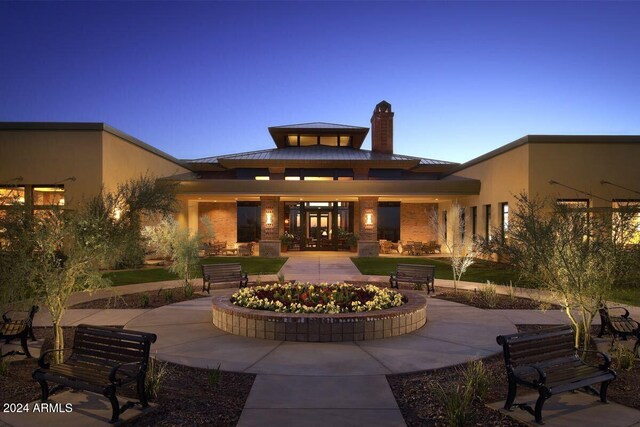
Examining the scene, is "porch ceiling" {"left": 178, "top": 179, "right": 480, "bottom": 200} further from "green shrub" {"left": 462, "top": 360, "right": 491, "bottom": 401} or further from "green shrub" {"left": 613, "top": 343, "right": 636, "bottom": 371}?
"green shrub" {"left": 462, "top": 360, "right": 491, "bottom": 401}

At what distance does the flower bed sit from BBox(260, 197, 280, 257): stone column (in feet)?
56.9

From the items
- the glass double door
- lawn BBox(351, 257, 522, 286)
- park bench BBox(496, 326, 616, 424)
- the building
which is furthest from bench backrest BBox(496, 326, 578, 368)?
the glass double door

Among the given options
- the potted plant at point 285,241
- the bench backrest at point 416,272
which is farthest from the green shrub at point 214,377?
the potted plant at point 285,241

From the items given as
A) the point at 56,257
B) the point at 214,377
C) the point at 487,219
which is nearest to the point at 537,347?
the point at 214,377

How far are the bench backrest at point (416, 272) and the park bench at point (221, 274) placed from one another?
4.90 meters

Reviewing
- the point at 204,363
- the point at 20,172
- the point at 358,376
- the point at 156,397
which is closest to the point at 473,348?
the point at 358,376

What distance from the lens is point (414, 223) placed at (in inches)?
1337

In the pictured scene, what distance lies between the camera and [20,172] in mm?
20484

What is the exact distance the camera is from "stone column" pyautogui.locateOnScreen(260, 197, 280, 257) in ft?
92.9

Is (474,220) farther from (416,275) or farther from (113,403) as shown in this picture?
(113,403)

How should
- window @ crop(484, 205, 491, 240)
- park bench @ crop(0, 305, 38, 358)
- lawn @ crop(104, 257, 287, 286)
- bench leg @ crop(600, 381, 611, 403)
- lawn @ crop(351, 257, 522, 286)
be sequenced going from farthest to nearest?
1. window @ crop(484, 205, 491, 240)
2. lawn @ crop(351, 257, 522, 286)
3. lawn @ crop(104, 257, 287, 286)
4. park bench @ crop(0, 305, 38, 358)
5. bench leg @ crop(600, 381, 611, 403)

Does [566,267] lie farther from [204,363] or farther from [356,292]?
[204,363]

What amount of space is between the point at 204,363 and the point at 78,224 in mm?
3277

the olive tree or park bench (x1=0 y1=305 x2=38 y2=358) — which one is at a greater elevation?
the olive tree
